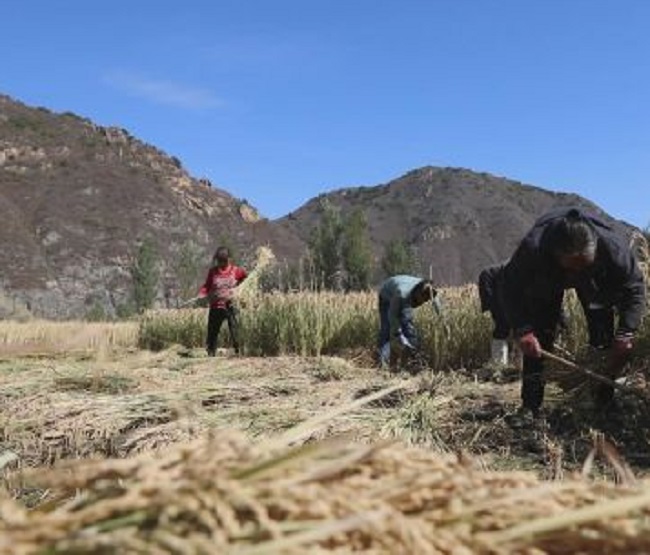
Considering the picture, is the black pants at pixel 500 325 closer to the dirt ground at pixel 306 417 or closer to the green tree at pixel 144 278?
the dirt ground at pixel 306 417

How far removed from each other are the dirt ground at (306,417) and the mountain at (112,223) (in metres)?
34.9

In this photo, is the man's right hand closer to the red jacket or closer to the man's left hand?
the man's left hand

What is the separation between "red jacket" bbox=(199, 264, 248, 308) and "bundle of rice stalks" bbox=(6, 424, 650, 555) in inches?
417

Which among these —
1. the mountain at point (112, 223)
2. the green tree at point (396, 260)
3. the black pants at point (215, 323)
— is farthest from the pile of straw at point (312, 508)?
the green tree at point (396, 260)

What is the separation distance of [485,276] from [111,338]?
10.6 m

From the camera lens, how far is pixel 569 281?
5621mm

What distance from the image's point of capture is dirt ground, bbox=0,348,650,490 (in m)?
5.28

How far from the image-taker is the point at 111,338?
18.7 m

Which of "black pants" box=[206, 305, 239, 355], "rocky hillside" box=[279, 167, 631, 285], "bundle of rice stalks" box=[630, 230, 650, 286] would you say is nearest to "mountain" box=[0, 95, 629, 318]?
"rocky hillside" box=[279, 167, 631, 285]

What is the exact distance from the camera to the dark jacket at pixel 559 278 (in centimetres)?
537

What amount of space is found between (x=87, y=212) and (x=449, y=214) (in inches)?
1672

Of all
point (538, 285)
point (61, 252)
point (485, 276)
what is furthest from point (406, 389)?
point (61, 252)

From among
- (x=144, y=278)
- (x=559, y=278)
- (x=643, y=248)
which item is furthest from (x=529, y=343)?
(x=144, y=278)

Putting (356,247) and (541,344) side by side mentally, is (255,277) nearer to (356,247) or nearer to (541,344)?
(541,344)
